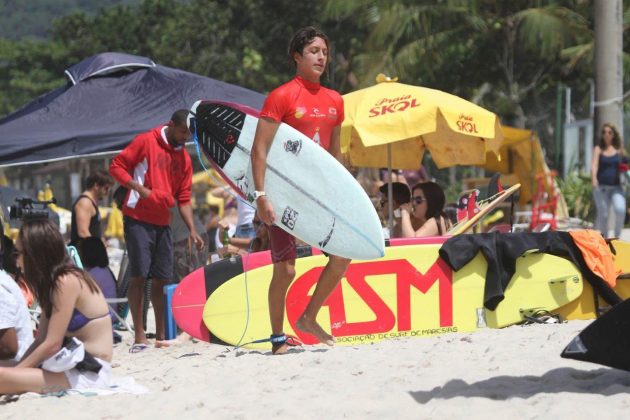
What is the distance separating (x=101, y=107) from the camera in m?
10.7

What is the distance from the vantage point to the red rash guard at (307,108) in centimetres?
612

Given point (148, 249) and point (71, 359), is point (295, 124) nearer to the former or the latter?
point (71, 359)

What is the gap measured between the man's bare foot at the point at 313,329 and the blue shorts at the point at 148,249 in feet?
5.35

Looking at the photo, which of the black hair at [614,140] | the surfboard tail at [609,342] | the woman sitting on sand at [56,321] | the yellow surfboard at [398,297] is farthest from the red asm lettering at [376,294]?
the black hair at [614,140]

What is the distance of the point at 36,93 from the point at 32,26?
105 m

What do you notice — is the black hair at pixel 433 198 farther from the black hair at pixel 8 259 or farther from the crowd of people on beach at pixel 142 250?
the black hair at pixel 8 259

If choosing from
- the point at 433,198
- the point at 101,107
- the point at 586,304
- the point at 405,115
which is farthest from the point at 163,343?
the point at 101,107

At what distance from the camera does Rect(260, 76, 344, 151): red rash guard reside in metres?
6.12

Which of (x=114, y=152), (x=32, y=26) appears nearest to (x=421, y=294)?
(x=114, y=152)

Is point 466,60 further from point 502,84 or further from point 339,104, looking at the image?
point 339,104

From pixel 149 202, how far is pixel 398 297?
1.82 metres

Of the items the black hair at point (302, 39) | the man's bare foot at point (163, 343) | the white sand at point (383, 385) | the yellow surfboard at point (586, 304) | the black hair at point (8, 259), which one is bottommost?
the man's bare foot at point (163, 343)

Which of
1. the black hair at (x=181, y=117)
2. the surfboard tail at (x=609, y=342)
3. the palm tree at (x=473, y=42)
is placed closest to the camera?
the surfboard tail at (x=609, y=342)

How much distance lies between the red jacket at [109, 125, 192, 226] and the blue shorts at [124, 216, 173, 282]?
57 millimetres
